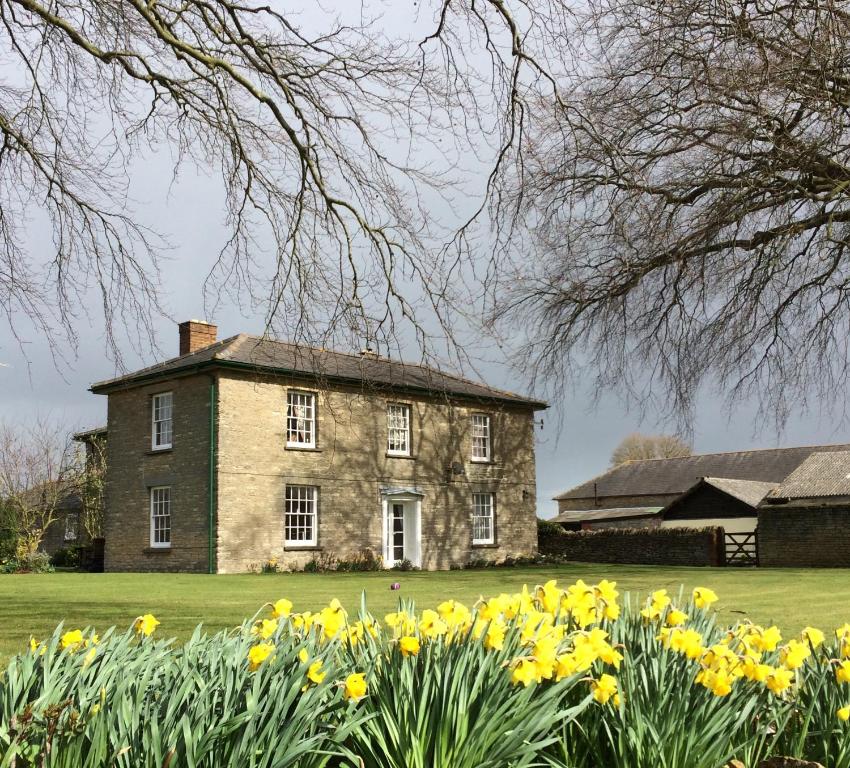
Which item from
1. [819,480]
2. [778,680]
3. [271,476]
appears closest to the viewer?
[778,680]

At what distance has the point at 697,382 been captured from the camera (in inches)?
749

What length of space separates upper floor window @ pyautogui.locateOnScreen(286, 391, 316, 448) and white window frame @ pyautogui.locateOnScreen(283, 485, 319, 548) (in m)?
1.43

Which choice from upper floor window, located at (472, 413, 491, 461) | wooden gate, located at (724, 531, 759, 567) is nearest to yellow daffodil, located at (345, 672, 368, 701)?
upper floor window, located at (472, 413, 491, 461)

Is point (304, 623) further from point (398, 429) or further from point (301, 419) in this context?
point (398, 429)

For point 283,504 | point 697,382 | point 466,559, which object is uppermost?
point 697,382

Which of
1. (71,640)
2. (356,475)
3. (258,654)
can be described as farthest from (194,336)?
(258,654)

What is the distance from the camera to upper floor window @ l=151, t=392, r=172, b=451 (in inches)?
1096

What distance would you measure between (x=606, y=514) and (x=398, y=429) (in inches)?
1112

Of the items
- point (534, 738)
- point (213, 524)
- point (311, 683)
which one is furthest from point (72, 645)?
point (213, 524)

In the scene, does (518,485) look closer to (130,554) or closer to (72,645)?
(130,554)

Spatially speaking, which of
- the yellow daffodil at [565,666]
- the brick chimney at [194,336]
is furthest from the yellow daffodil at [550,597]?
the brick chimney at [194,336]

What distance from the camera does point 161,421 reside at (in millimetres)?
28188

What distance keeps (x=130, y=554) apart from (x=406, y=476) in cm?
928

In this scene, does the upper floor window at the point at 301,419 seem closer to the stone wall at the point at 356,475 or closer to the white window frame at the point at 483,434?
the stone wall at the point at 356,475
